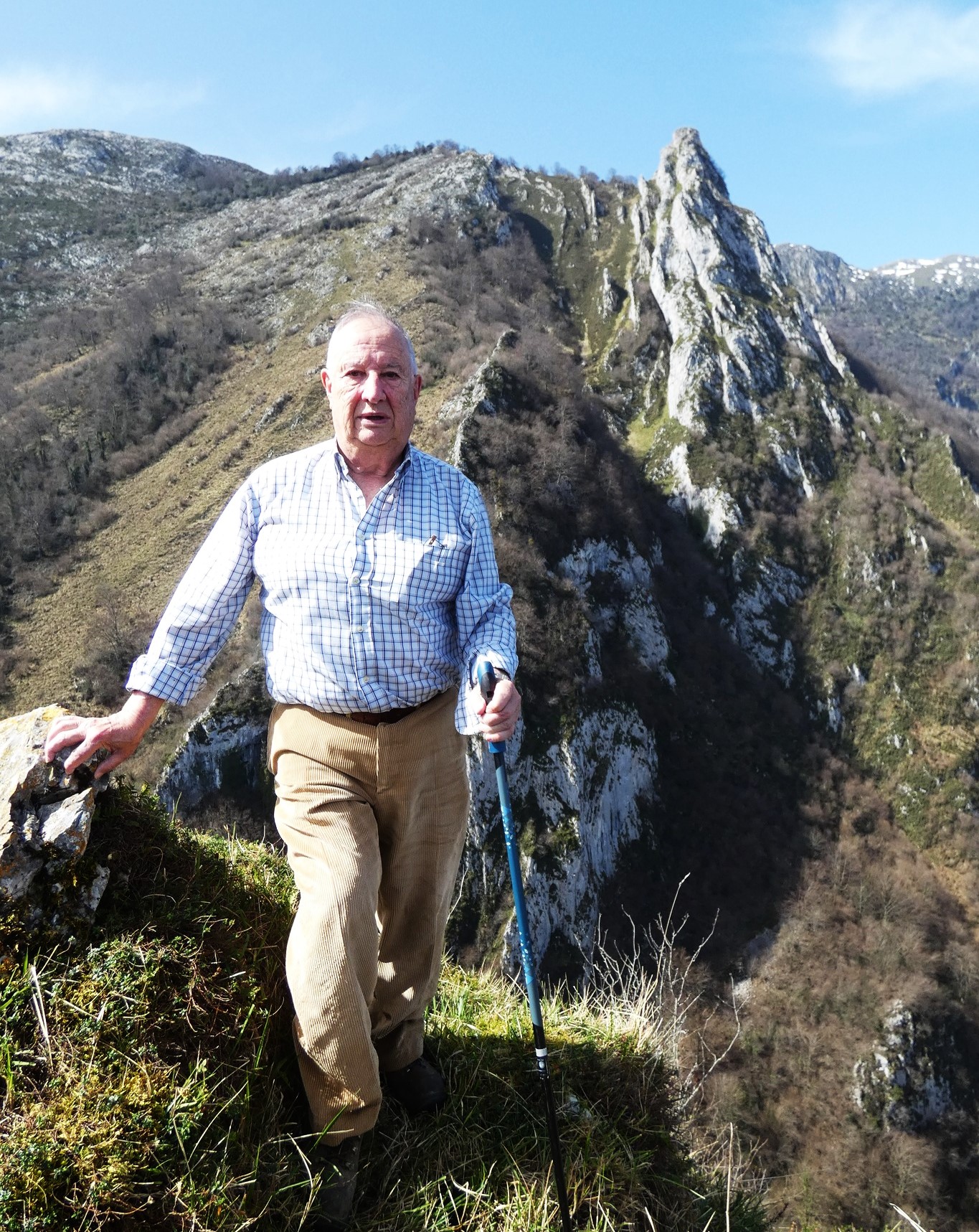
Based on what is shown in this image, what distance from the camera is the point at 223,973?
2834mm

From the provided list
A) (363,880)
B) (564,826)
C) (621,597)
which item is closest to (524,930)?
(363,880)

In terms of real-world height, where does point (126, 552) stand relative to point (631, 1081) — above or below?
below

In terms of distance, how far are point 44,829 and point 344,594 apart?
4.40ft

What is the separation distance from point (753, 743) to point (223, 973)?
59.5m

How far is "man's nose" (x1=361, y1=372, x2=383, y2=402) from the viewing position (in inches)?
122

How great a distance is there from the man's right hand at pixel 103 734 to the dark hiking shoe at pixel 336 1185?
1.60 metres

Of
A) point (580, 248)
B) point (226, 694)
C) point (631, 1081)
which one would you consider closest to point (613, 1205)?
point (631, 1081)

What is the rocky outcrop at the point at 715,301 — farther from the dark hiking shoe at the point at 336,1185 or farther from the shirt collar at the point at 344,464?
the dark hiking shoe at the point at 336,1185

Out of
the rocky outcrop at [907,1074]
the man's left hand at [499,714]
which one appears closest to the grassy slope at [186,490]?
the man's left hand at [499,714]

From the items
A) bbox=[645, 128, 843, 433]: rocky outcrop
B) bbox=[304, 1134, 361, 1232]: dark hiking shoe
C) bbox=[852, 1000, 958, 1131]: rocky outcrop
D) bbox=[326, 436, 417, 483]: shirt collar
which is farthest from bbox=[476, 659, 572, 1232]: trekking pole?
bbox=[645, 128, 843, 433]: rocky outcrop

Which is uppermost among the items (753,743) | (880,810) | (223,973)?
(223,973)

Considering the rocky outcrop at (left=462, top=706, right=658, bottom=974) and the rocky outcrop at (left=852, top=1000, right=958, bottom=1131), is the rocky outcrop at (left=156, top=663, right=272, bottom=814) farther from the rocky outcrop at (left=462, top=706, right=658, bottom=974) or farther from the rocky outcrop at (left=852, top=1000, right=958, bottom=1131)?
the rocky outcrop at (left=852, top=1000, right=958, bottom=1131)

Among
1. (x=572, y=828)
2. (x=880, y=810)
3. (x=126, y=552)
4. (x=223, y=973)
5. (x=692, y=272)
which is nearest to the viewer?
(x=223, y=973)

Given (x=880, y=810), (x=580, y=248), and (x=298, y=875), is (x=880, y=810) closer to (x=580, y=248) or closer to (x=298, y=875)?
(x=298, y=875)
